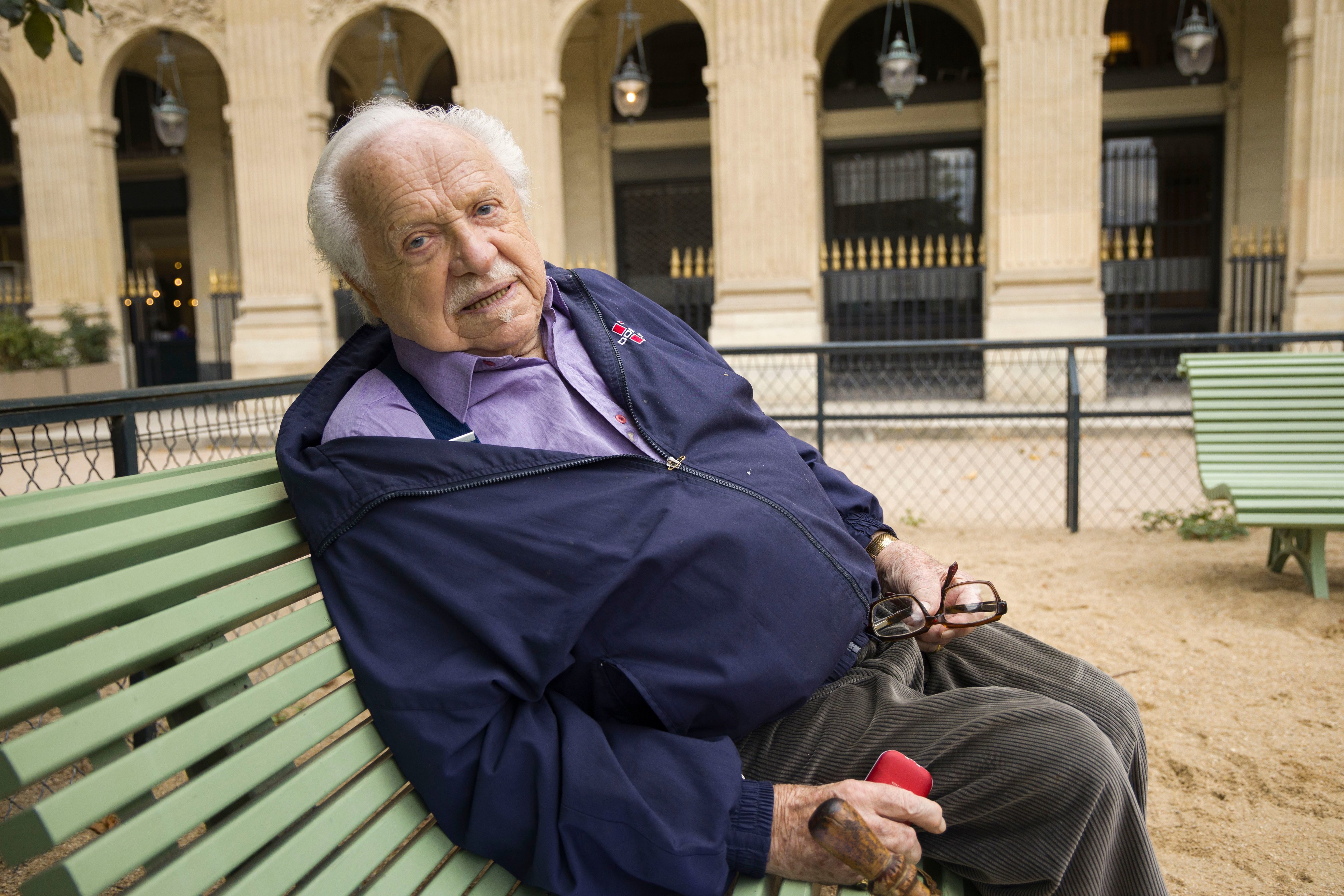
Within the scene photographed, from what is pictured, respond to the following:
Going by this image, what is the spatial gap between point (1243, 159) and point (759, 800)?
51.0 feet

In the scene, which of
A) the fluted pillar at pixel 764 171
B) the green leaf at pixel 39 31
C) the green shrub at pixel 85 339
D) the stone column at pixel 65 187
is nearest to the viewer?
the green leaf at pixel 39 31

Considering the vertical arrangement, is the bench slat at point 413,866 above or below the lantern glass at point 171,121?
below

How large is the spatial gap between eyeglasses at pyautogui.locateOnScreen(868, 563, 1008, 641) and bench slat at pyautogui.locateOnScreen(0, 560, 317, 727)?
44.3 inches

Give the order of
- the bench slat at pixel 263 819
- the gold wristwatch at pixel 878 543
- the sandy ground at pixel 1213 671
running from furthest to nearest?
the sandy ground at pixel 1213 671, the gold wristwatch at pixel 878 543, the bench slat at pixel 263 819

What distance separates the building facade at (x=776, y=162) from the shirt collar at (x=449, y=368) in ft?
33.6

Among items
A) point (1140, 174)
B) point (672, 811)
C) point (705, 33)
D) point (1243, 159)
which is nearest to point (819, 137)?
point (705, 33)

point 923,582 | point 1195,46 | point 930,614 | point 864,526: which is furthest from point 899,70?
point 930,614

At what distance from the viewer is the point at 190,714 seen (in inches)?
49.8

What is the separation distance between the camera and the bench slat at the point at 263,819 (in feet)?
3.45

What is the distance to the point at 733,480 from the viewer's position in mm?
1792

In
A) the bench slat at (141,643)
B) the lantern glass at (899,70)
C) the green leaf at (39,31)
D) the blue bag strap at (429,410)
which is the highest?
the lantern glass at (899,70)

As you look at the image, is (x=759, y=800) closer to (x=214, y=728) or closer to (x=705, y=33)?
(x=214, y=728)

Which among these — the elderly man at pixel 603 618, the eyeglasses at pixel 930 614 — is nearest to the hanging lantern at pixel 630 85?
the elderly man at pixel 603 618

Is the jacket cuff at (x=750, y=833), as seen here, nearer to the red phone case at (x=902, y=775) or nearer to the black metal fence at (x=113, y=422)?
the red phone case at (x=902, y=775)
